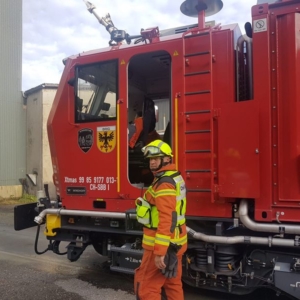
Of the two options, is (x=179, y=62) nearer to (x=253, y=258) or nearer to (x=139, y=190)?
(x=139, y=190)

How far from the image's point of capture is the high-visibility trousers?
347cm

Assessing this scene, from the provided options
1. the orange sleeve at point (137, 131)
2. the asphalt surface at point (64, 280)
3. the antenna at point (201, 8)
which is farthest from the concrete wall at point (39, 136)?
the antenna at point (201, 8)

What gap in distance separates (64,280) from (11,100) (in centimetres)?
1198

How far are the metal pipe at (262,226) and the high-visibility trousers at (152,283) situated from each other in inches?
28.7

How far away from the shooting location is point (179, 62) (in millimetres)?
4133

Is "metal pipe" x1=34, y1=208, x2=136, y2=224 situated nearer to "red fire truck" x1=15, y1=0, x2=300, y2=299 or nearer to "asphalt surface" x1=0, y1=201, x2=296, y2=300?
"red fire truck" x1=15, y1=0, x2=300, y2=299

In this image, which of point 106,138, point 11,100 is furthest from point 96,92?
point 11,100

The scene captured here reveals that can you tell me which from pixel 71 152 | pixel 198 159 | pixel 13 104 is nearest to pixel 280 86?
pixel 198 159

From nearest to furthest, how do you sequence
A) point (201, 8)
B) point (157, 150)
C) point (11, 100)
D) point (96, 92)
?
point (157, 150)
point (201, 8)
point (96, 92)
point (11, 100)

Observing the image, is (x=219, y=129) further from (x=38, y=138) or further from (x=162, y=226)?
(x=38, y=138)

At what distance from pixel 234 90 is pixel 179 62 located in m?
0.70

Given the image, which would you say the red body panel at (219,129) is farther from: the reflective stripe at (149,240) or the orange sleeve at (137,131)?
the reflective stripe at (149,240)

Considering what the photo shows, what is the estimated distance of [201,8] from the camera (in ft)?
13.3

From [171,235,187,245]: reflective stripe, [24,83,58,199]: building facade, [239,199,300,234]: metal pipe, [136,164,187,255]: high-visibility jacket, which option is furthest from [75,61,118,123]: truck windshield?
[24,83,58,199]: building facade
